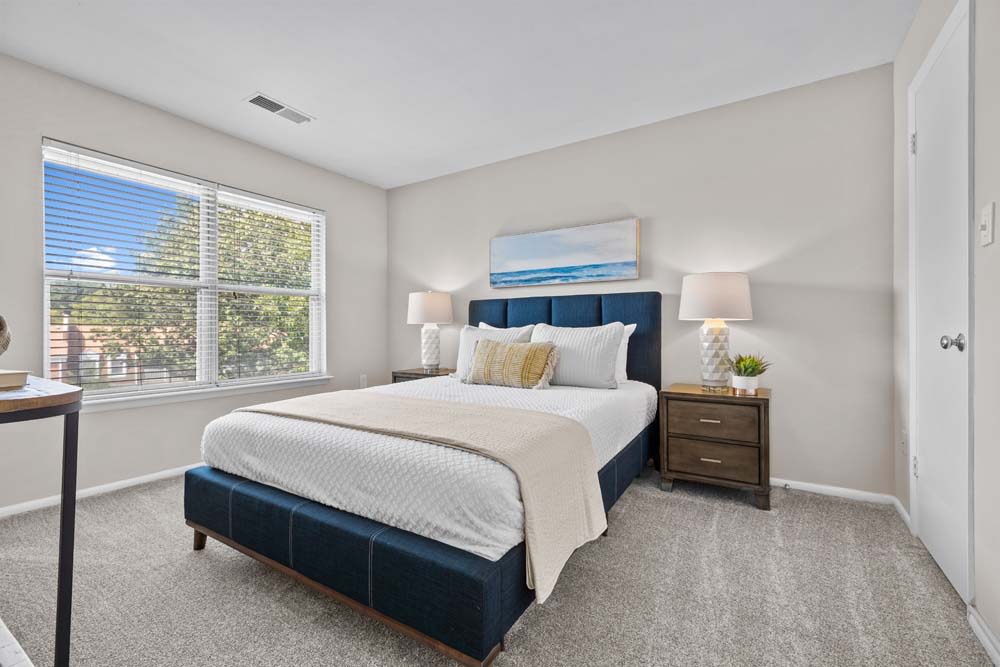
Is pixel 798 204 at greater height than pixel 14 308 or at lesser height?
greater

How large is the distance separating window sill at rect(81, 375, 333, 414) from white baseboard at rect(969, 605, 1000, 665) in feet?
13.6

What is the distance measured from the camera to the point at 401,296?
4711 millimetres

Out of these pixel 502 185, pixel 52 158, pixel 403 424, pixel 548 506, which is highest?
pixel 502 185

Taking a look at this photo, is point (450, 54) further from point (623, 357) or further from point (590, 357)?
point (623, 357)

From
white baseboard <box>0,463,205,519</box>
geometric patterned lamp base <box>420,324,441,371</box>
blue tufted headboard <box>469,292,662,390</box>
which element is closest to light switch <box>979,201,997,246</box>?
blue tufted headboard <box>469,292,662,390</box>

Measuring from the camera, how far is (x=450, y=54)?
2.47 meters

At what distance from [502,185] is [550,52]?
5.28 feet

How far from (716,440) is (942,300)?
1218 millimetres

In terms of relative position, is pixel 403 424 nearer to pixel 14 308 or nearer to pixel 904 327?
pixel 14 308

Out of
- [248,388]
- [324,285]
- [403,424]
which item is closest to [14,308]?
[248,388]

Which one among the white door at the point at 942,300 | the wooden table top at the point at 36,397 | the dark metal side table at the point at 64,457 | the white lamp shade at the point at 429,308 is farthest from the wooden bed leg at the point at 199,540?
the white door at the point at 942,300

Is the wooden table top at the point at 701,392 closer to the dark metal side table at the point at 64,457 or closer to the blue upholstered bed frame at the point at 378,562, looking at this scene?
the blue upholstered bed frame at the point at 378,562

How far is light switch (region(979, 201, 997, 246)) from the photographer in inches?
58.3

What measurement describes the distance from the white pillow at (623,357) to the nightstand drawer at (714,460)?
0.52m
